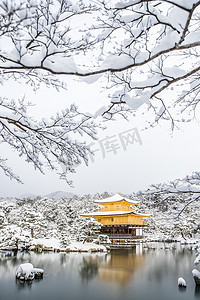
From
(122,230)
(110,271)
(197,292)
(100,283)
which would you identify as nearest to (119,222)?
(122,230)

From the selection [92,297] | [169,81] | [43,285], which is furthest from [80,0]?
[43,285]

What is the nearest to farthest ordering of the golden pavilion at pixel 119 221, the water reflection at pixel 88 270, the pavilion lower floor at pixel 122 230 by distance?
the water reflection at pixel 88 270 → the golden pavilion at pixel 119 221 → the pavilion lower floor at pixel 122 230

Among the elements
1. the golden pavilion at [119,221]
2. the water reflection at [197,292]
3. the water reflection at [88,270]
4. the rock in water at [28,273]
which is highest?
the golden pavilion at [119,221]

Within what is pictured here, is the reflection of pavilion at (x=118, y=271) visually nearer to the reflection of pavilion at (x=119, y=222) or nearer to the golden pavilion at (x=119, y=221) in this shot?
the reflection of pavilion at (x=119, y=222)

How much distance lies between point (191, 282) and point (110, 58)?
23.9 ft

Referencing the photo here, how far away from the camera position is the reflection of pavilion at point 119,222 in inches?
775

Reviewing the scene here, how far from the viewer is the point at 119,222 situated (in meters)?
20.7

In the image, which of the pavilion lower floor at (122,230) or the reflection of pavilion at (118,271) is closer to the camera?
the reflection of pavilion at (118,271)

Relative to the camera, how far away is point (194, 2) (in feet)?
6.03

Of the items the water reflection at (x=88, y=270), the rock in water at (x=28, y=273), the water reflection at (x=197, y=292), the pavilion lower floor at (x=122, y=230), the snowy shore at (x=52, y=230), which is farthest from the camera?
the pavilion lower floor at (x=122, y=230)

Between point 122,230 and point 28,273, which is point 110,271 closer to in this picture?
point 28,273

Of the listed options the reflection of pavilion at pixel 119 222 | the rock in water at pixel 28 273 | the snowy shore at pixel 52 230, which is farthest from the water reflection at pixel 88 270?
the reflection of pavilion at pixel 119 222

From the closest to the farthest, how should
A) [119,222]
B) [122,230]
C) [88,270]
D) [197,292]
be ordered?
1. [197,292]
2. [88,270]
3. [119,222]
4. [122,230]

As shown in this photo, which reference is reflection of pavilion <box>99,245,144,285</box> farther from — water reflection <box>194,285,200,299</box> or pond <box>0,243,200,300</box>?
water reflection <box>194,285,200,299</box>
